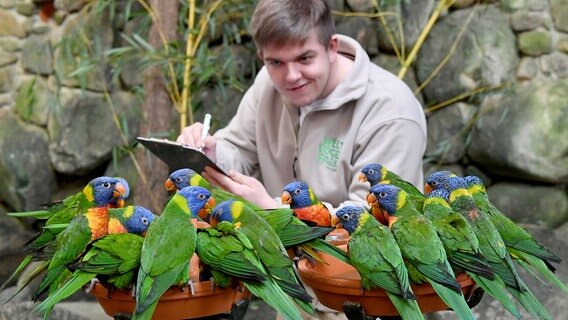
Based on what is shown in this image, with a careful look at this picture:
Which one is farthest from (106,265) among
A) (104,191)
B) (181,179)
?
(181,179)

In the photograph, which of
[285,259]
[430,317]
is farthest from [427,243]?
[430,317]

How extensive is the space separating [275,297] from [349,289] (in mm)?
176

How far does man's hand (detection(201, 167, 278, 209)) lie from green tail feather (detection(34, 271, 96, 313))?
734 millimetres

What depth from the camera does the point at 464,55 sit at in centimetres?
375

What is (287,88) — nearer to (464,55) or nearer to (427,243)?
(427,243)

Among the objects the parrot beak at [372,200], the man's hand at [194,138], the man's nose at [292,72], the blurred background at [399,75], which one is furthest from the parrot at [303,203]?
the blurred background at [399,75]

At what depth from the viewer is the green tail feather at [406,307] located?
1437 mm

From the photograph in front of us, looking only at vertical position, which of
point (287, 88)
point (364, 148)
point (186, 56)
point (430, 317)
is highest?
point (287, 88)

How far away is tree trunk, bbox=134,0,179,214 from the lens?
367 cm

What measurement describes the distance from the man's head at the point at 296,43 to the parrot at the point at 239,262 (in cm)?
84

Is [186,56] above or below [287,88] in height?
below

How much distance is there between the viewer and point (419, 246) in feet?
4.91

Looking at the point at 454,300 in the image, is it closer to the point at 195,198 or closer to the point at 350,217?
the point at 350,217

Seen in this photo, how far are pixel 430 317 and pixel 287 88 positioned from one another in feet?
4.74
